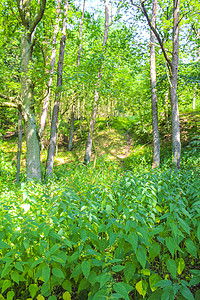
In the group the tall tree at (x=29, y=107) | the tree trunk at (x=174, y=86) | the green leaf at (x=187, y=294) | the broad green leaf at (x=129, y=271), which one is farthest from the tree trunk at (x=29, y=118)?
the green leaf at (x=187, y=294)

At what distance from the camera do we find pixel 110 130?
15.9 metres

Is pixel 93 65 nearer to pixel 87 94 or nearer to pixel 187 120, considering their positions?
pixel 87 94

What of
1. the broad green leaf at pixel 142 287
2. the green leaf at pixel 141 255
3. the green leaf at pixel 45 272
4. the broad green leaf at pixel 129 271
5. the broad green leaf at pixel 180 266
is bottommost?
the broad green leaf at pixel 142 287

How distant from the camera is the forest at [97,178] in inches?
62.5

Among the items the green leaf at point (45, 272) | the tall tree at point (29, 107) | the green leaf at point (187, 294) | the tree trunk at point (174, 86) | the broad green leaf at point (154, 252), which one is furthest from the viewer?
the tree trunk at point (174, 86)

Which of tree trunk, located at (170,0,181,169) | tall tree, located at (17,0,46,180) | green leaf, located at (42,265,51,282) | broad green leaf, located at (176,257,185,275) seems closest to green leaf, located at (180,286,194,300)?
broad green leaf, located at (176,257,185,275)

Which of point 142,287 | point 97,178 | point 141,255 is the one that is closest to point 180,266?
point 142,287

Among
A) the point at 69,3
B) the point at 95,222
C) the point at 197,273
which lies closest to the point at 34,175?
the point at 95,222

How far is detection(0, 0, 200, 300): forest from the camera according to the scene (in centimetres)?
159

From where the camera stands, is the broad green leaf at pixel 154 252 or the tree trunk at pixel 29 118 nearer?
the broad green leaf at pixel 154 252

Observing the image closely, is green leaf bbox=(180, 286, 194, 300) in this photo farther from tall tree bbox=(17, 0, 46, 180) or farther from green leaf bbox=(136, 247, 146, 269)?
tall tree bbox=(17, 0, 46, 180)

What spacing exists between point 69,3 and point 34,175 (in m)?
8.79

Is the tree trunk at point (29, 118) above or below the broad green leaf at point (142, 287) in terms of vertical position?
above

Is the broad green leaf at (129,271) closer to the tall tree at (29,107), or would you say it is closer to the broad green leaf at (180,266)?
the broad green leaf at (180,266)
